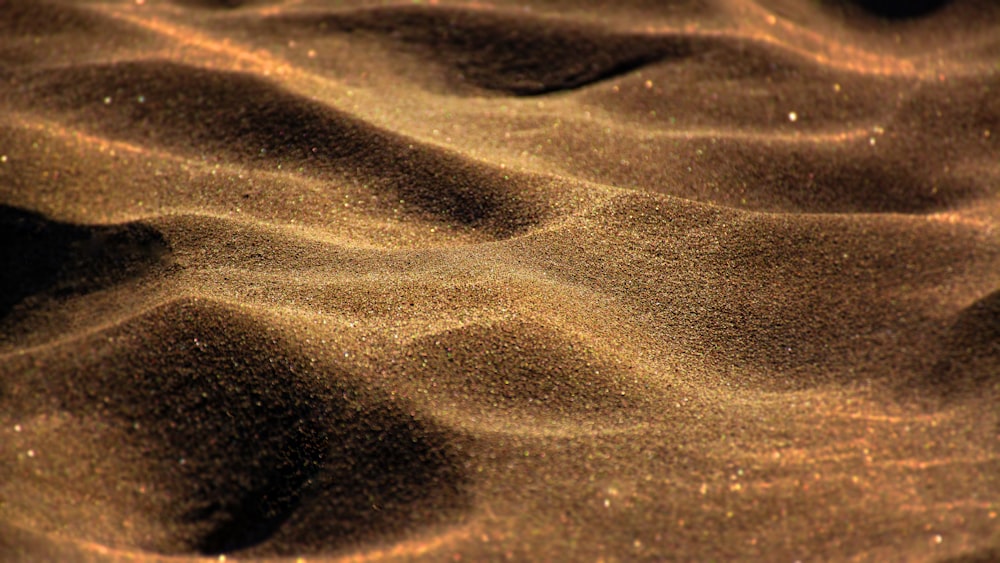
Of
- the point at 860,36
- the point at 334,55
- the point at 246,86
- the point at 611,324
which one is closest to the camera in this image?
the point at 611,324

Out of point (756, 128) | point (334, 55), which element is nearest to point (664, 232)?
point (756, 128)

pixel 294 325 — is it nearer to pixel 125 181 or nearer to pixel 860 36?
pixel 125 181

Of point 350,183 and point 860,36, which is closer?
point 350,183

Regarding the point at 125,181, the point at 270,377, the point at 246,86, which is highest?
the point at 246,86

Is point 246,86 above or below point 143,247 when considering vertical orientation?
above

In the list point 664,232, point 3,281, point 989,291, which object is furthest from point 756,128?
point 3,281

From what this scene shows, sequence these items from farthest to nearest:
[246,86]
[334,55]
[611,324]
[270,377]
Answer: [334,55], [246,86], [611,324], [270,377]

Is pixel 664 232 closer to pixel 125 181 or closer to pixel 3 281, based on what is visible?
pixel 125 181
